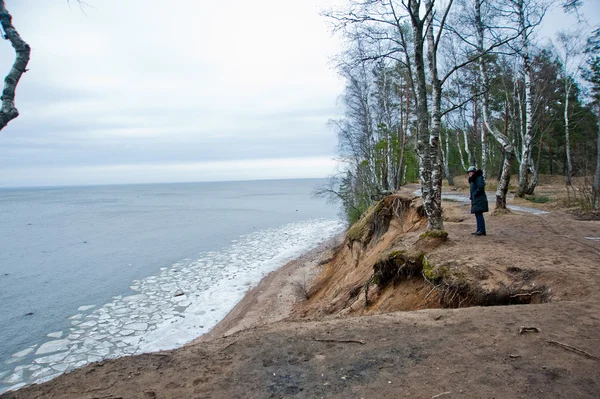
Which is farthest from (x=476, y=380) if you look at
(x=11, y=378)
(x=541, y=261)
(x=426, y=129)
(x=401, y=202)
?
(x=11, y=378)

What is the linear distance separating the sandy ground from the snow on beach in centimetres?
787

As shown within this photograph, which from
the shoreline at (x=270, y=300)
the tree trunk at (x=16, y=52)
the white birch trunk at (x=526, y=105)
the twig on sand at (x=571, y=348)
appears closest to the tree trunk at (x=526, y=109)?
the white birch trunk at (x=526, y=105)

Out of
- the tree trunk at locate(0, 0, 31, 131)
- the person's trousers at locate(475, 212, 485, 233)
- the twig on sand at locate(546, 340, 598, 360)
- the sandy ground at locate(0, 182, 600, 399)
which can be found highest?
the tree trunk at locate(0, 0, 31, 131)

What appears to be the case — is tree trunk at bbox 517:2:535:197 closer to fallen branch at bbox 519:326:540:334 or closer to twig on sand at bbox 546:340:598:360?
fallen branch at bbox 519:326:540:334

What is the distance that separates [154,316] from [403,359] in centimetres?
1242

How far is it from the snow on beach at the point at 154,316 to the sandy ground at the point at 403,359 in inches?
310

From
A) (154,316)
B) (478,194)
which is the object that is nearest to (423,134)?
(478,194)

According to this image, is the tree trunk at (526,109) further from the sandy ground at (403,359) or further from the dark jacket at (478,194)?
the sandy ground at (403,359)

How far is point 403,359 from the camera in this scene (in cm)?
376

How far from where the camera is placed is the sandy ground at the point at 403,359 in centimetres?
317

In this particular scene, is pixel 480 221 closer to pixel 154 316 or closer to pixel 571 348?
pixel 571 348

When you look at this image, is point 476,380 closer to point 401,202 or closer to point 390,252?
point 390,252

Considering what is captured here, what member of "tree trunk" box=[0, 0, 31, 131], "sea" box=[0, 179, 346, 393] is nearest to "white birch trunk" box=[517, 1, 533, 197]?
"tree trunk" box=[0, 0, 31, 131]

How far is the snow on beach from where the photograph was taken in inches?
414
